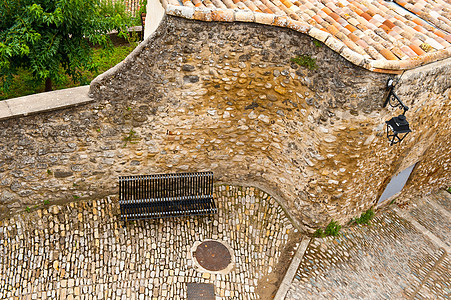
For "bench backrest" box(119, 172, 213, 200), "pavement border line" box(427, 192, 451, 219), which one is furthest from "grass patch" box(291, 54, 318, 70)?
"pavement border line" box(427, 192, 451, 219)

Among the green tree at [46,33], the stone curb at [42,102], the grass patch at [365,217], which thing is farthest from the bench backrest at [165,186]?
the grass patch at [365,217]

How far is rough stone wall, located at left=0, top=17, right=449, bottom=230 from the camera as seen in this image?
223 inches

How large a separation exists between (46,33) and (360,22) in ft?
17.0

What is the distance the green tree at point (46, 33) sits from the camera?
5.98 metres

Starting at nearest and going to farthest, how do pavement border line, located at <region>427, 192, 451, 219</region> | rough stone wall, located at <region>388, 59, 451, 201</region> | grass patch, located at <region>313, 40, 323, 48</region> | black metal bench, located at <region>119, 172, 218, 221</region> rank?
1. grass patch, located at <region>313, 40, 323, 48</region>
2. rough stone wall, located at <region>388, 59, 451, 201</region>
3. black metal bench, located at <region>119, 172, 218, 221</region>
4. pavement border line, located at <region>427, 192, 451, 219</region>

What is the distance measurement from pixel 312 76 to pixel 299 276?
321 centimetres

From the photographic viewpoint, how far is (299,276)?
20.6 feet

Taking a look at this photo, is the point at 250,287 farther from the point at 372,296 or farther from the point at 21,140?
the point at 21,140

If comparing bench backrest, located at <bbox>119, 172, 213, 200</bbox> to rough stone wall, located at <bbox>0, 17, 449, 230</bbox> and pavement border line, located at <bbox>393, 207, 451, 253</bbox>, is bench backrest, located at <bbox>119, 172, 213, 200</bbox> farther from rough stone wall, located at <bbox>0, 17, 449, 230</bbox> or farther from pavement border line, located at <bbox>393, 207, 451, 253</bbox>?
pavement border line, located at <bbox>393, 207, 451, 253</bbox>

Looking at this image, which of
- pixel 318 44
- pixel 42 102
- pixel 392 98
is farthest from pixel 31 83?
pixel 392 98

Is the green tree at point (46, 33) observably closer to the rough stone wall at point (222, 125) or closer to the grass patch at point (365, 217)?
the rough stone wall at point (222, 125)

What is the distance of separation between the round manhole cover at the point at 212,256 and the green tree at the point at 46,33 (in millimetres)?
3896

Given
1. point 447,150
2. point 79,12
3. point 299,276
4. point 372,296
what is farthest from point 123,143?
point 447,150

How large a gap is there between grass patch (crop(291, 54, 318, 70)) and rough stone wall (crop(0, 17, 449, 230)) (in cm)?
8
